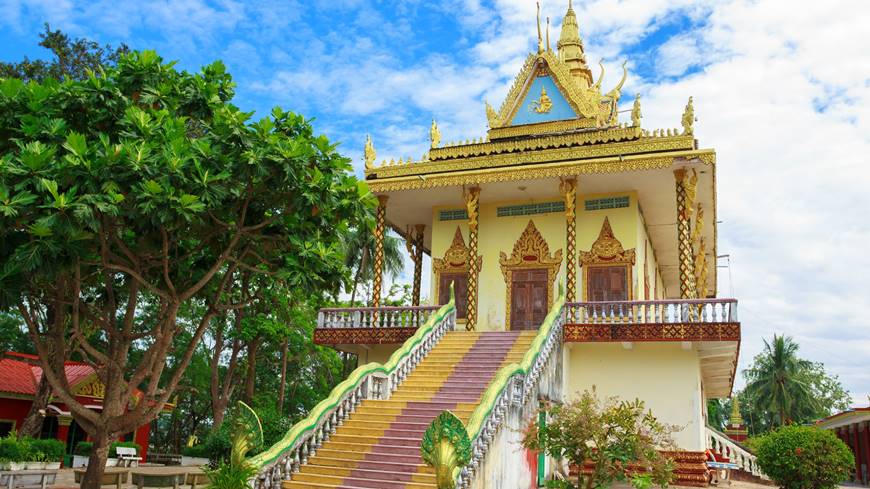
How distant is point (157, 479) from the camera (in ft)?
45.7

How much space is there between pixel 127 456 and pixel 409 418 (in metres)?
13.5

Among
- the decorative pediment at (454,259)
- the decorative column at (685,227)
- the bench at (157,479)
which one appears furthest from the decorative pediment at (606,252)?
the bench at (157,479)

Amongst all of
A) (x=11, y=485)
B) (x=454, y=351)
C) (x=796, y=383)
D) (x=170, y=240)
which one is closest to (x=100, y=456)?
(x=170, y=240)

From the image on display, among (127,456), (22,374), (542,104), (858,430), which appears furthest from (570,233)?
(858,430)

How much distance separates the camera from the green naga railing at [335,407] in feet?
31.4

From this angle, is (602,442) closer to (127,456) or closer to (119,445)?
(127,456)

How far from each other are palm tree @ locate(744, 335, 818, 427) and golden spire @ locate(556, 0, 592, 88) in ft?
92.4

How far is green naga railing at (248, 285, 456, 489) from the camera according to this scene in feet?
31.4

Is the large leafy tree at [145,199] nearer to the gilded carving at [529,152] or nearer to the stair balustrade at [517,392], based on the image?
the stair balustrade at [517,392]

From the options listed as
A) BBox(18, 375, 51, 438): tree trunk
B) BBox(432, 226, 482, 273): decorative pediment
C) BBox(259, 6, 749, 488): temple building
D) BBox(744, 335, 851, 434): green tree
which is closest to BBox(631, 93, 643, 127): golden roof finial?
BBox(259, 6, 749, 488): temple building

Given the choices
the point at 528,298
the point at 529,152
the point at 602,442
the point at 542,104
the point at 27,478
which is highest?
the point at 542,104

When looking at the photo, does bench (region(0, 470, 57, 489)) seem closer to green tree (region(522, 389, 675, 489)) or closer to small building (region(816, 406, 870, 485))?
green tree (region(522, 389, 675, 489))

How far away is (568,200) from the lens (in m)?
16.4

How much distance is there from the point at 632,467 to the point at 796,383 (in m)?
36.4
